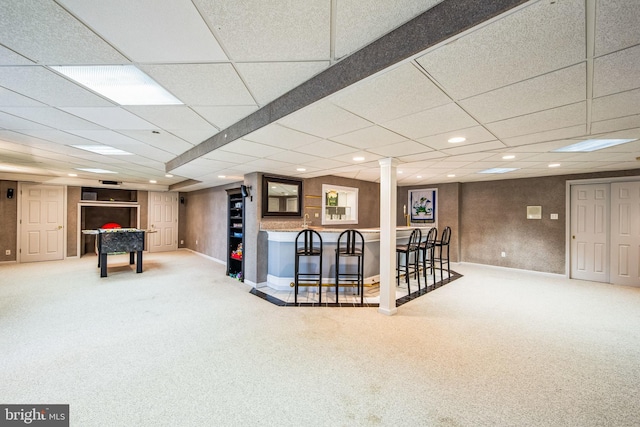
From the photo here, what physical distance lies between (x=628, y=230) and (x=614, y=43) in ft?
19.7

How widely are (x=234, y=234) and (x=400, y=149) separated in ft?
13.3

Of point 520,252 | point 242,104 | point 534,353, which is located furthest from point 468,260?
point 242,104

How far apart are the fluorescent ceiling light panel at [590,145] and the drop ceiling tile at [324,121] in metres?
2.94

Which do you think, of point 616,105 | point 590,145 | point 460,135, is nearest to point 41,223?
point 460,135

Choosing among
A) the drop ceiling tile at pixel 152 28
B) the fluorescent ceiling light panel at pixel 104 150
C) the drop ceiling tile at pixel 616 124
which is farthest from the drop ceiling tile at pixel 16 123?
the drop ceiling tile at pixel 616 124

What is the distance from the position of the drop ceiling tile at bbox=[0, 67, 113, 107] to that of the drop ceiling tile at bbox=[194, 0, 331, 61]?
54.6 inches

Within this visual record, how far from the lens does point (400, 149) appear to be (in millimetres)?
3254

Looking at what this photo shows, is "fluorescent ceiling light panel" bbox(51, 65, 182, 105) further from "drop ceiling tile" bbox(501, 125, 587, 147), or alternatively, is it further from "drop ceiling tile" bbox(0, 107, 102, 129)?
"drop ceiling tile" bbox(501, 125, 587, 147)

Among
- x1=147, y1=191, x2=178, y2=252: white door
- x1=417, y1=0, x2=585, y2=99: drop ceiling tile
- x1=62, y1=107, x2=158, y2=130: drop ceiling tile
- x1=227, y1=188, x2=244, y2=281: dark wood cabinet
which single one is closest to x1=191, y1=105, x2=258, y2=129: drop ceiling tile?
x1=62, y1=107, x2=158, y2=130: drop ceiling tile

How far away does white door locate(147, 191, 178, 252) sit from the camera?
9.09 m

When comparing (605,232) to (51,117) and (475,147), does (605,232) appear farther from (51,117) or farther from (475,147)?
(51,117)

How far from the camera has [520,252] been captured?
6133 millimetres

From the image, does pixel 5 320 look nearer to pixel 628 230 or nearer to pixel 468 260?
pixel 468 260

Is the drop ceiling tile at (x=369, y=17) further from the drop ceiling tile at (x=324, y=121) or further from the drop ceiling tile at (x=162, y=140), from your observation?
the drop ceiling tile at (x=162, y=140)
